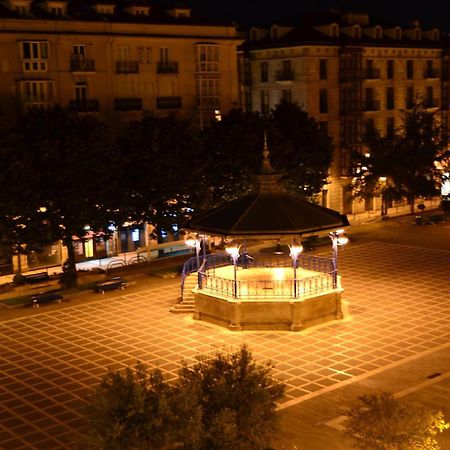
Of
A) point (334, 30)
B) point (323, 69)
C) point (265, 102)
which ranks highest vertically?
point (334, 30)

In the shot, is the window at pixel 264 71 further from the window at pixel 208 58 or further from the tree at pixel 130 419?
the tree at pixel 130 419

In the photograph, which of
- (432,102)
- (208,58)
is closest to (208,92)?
(208,58)

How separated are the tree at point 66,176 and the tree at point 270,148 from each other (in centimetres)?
789

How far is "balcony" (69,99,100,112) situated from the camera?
4409 cm

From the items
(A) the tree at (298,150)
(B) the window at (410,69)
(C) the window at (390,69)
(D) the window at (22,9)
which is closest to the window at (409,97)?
(B) the window at (410,69)

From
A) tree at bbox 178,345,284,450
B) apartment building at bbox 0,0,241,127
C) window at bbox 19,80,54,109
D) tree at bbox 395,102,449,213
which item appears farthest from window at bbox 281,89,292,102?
tree at bbox 178,345,284,450

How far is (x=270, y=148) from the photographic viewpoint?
44.9m

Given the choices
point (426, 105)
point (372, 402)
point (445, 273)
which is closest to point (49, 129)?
point (445, 273)

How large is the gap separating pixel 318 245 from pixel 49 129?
648 inches

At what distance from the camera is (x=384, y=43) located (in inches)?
2441

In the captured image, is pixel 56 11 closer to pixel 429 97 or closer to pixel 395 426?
pixel 429 97

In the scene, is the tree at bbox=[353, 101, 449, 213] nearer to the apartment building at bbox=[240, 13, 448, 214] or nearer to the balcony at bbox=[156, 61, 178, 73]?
the apartment building at bbox=[240, 13, 448, 214]

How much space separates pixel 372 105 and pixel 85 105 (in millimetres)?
26667

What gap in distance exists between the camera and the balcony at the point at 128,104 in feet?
150
